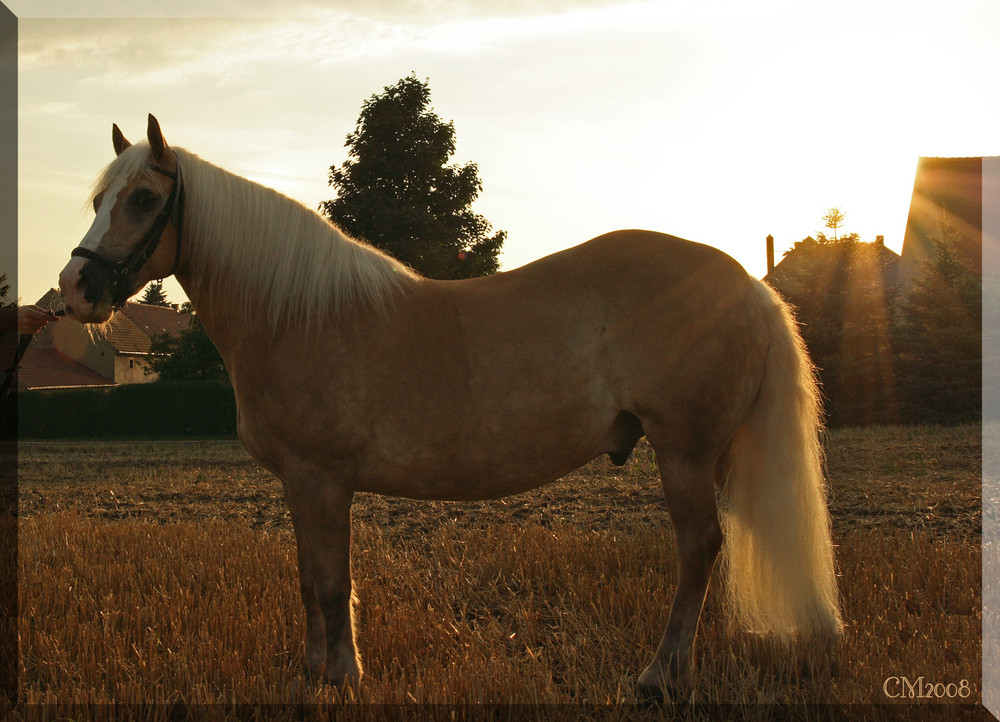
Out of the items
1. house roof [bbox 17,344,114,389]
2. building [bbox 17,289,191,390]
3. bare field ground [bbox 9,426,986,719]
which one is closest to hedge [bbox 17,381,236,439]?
building [bbox 17,289,191,390]

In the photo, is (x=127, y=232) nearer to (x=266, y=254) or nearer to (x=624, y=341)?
(x=266, y=254)

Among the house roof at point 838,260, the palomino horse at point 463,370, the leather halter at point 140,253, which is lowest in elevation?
the palomino horse at point 463,370

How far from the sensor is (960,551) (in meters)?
5.38

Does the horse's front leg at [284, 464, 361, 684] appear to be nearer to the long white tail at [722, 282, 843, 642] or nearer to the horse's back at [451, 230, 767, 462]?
the horse's back at [451, 230, 767, 462]

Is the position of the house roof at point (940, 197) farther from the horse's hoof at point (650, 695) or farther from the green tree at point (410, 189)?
the horse's hoof at point (650, 695)

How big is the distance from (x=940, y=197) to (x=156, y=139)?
92.8 ft

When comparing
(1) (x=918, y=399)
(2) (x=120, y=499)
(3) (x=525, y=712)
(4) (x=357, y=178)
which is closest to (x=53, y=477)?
(2) (x=120, y=499)

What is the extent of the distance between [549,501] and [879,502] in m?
3.83

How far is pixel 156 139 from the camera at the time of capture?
3414 millimetres

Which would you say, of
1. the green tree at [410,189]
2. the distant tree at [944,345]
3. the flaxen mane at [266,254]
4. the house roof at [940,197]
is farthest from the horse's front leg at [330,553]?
the house roof at [940,197]

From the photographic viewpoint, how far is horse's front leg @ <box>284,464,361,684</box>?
343 centimetres

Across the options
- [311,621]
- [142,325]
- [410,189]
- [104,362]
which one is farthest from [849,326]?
[142,325]

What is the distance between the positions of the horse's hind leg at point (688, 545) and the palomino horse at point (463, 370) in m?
0.01

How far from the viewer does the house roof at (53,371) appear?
116 feet
